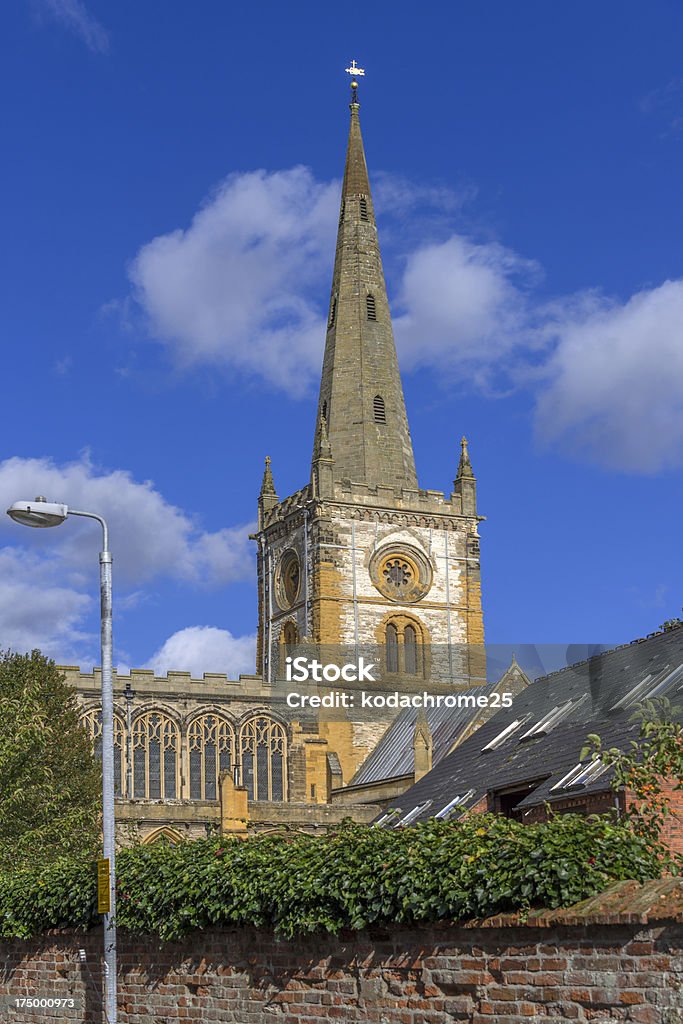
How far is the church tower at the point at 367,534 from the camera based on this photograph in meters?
74.6

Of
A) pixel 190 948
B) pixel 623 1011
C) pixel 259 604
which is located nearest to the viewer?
pixel 623 1011

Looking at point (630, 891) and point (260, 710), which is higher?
point (260, 710)

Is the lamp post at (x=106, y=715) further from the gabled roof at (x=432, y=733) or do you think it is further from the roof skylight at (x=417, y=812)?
the gabled roof at (x=432, y=733)

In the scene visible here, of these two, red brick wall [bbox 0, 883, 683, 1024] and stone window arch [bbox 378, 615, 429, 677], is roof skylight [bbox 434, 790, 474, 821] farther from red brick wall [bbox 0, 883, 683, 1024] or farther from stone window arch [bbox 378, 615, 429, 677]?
stone window arch [bbox 378, 615, 429, 677]

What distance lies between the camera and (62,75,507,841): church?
69188mm

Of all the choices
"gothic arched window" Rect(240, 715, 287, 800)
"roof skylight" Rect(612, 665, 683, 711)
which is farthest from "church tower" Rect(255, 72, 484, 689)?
"roof skylight" Rect(612, 665, 683, 711)

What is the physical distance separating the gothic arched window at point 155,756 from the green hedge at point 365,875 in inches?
2025

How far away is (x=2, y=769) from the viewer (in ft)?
110

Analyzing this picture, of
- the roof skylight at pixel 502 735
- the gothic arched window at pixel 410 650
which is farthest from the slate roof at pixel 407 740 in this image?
the roof skylight at pixel 502 735

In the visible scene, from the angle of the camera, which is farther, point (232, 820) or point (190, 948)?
point (232, 820)

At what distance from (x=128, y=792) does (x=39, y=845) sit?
33639 mm

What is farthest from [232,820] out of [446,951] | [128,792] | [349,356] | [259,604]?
[446,951]

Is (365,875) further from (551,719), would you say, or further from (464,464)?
(464,464)

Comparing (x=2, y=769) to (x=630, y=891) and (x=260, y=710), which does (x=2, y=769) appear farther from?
(x=260, y=710)
